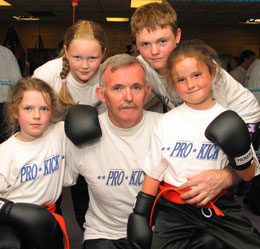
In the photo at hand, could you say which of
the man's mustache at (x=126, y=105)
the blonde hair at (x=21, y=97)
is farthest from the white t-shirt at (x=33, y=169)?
the man's mustache at (x=126, y=105)

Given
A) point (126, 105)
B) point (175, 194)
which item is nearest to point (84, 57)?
point (126, 105)

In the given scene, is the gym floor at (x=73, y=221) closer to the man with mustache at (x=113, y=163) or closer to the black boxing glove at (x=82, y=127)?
the man with mustache at (x=113, y=163)

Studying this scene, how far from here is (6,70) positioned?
10.8ft

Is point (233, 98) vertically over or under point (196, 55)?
under

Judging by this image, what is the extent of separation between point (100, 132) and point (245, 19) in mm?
10376

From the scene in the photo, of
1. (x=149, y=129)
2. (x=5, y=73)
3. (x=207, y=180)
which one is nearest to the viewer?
(x=207, y=180)

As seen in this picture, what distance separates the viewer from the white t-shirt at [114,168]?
1.56 meters

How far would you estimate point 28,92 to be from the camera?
1.51m

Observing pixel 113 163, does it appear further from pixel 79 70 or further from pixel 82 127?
pixel 79 70

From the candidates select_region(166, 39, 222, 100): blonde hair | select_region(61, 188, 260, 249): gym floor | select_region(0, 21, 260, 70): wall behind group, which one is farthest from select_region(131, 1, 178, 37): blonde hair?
select_region(0, 21, 260, 70): wall behind group

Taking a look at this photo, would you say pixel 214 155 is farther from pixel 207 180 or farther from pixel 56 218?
pixel 56 218

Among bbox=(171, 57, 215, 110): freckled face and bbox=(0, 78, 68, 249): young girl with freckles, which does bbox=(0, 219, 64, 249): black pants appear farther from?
bbox=(171, 57, 215, 110): freckled face

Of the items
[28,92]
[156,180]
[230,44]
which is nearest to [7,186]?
[28,92]

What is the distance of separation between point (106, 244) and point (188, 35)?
1126cm
